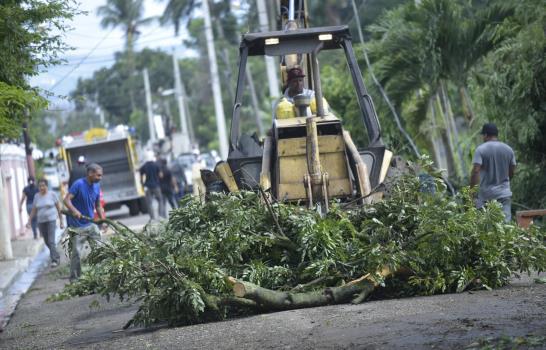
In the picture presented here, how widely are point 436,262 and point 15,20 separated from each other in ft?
19.9

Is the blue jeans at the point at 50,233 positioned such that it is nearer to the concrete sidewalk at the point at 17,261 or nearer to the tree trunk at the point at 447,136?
the concrete sidewalk at the point at 17,261

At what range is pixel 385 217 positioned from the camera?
9.93m

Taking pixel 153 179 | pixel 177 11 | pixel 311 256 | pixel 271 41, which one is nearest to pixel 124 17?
pixel 177 11

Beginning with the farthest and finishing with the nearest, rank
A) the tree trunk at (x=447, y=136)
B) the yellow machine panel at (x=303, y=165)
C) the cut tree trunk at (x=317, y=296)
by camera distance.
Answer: the tree trunk at (x=447, y=136) → the yellow machine panel at (x=303, y=165) → the cut tree trunk at (x=317, y=296)

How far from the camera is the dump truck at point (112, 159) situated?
115ft

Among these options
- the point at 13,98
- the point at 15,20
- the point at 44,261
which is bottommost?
the point at 44,261

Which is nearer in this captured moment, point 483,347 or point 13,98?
point 483,347

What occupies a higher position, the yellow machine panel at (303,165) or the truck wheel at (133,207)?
the yellow machine panel at (303,165)

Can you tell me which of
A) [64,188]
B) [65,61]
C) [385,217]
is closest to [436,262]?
[385,217]

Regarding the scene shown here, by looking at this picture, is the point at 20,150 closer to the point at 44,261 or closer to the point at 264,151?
the point at 44,261

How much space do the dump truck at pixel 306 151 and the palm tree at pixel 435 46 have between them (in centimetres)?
688

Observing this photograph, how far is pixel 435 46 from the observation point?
1961cm

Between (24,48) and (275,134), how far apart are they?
156 inches

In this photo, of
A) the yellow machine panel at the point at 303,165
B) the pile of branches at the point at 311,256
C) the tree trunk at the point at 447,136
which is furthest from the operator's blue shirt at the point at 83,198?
the tree trunk at the point at 447,136
